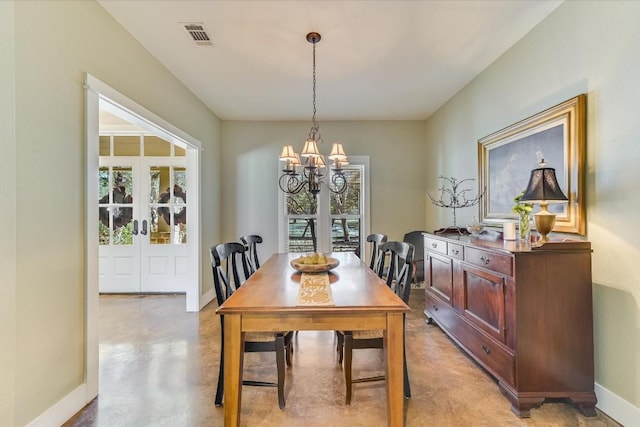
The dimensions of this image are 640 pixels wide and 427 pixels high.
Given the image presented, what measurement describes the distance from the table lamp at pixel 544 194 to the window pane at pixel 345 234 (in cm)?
303

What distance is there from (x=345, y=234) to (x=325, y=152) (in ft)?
4.54

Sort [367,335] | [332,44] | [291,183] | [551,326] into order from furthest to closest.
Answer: [291,183]
[332,44]
[367,335]
[551,326]

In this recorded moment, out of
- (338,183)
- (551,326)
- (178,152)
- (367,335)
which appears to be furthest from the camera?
(338,183)

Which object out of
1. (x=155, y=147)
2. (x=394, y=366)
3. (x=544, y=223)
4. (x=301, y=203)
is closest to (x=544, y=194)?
(x=544, y=223)

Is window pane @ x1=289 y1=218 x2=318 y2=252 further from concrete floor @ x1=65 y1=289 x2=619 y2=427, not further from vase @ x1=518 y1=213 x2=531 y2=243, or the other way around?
vase @ x1=518 y1=213 x2=531 y2=243

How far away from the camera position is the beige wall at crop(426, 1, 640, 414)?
1.71m

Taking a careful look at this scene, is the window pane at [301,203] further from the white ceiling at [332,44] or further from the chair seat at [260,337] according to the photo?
the chair seat at [260,337]

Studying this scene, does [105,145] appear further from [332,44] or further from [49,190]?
[332,44]

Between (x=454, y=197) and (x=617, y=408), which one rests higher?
(x=454, y=197)

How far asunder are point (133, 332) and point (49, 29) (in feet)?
9.10

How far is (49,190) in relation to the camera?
1.76 meters

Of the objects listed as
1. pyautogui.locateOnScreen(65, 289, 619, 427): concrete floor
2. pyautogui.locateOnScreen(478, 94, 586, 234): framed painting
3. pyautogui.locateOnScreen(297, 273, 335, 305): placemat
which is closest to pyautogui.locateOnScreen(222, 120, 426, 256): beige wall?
pyautogui.locateOnScreen(478, 94, 586, 234): framed painting

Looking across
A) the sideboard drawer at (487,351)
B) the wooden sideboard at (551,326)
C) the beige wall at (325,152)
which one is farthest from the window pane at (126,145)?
the wooden sideboard at (551,326)

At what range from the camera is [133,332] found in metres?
3.18
